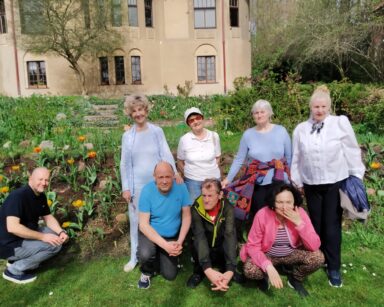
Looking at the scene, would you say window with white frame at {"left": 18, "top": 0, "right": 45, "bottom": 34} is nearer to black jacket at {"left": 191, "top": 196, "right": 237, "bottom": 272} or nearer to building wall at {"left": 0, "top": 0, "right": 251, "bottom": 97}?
building wall at {"left": 0, "top": 0, "right": 251, "bottom": 97}

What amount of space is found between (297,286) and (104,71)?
1882cm

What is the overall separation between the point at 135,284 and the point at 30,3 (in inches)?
732

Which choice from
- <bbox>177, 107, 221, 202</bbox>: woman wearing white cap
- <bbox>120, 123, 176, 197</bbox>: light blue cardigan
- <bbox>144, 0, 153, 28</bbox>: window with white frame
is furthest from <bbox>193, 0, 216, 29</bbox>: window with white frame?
<bbox>120, 123, 176, 197</bbox>: light blue cardigan

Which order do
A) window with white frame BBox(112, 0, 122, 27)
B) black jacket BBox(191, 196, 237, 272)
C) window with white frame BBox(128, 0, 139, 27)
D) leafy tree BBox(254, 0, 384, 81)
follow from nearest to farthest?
black jacket BBox(191, 196, 237, 272), leafy tree BBox(254, 0, 384, 81), window with white frame BBox(112, 0, 122, 27), window with white frame BBox(128, 0, 139, 27)

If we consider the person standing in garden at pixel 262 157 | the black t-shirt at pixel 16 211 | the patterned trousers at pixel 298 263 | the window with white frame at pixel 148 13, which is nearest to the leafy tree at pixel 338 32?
the window with white frame at pixel 148 13

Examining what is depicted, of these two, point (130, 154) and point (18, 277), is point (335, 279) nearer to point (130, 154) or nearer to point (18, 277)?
point (130, 154)

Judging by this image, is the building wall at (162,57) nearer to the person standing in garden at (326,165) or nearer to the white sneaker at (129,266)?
the white sneaker at (129,266)

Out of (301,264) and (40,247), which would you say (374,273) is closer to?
(301,264)

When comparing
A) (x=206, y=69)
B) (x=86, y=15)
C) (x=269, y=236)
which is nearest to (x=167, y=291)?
(x=269, y=236)

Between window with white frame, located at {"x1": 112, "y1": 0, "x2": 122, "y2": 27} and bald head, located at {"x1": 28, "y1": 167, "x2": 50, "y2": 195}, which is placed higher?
window with white frame, located at {"x1": 112, "y1": 0, "x2": 122, "y2": 27}

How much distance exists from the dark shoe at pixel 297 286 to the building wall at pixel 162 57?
18.0m

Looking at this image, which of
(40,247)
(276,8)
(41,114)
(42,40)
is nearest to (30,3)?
(42,40)

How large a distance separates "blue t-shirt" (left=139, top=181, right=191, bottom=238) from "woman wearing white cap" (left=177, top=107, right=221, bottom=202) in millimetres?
278

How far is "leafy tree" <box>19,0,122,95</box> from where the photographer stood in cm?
1723
